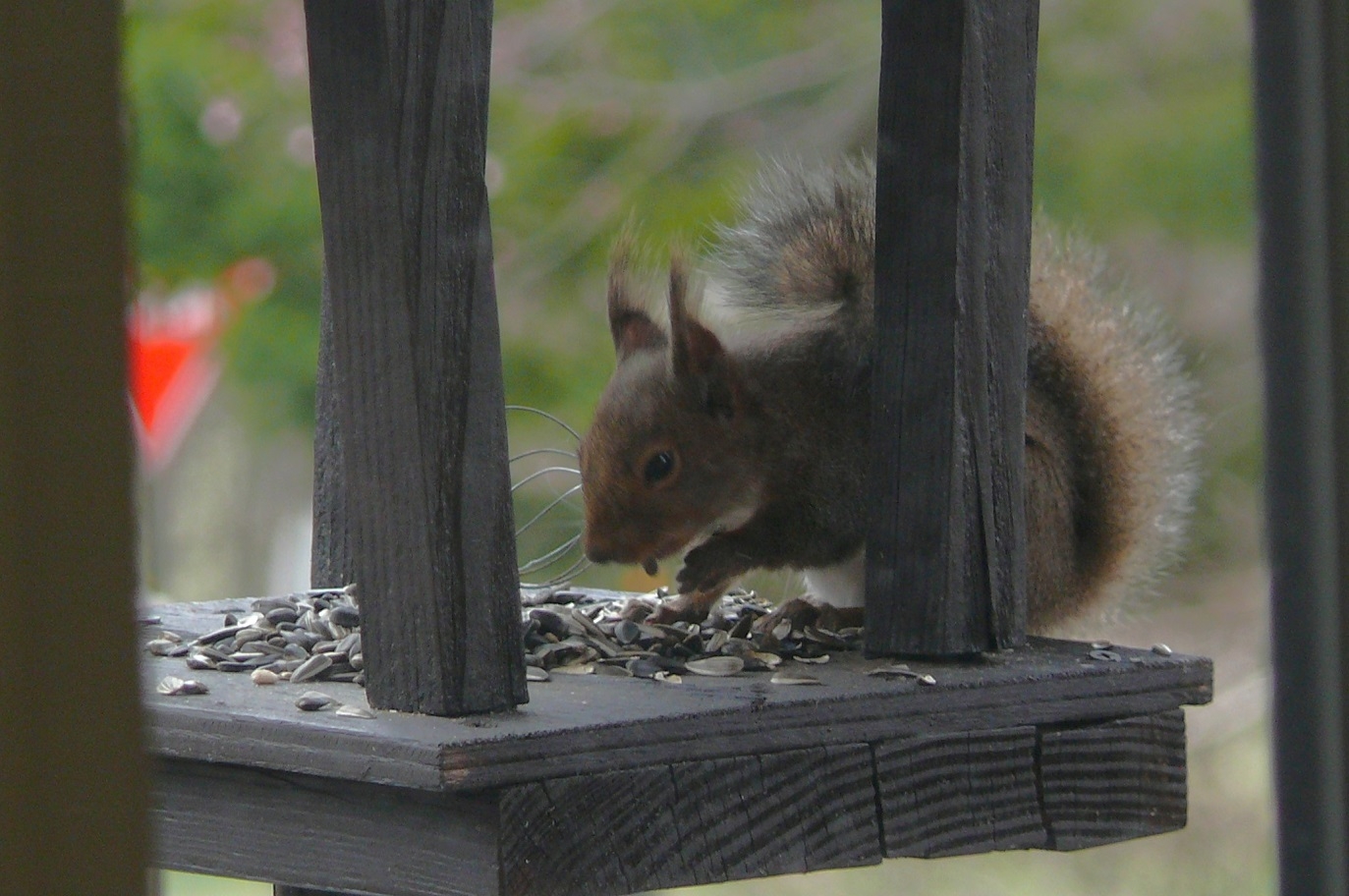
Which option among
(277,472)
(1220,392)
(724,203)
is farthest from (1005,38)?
(277,472)

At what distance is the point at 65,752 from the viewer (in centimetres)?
48

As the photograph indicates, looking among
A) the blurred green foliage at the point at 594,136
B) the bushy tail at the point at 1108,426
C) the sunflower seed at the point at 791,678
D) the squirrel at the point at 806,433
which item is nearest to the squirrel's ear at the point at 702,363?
the squirrel at the point at 806,433

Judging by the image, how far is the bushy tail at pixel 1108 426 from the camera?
201cm

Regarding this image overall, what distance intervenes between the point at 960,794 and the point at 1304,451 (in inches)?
19.3

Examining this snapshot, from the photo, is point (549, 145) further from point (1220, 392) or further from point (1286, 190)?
point (1286, 190)

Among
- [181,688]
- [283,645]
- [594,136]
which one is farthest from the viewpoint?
[594,136]

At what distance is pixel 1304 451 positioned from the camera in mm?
1628

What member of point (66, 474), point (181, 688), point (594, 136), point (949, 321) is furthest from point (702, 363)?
point (594, 136)

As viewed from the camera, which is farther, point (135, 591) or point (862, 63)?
point (862, 63)

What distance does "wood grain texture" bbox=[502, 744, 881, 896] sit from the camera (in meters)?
1.24

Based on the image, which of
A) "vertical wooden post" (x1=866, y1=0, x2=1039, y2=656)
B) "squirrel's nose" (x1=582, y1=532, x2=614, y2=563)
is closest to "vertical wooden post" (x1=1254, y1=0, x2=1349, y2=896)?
"vertical wooden post" (x1=866, y1=0, x2=1039, y2=656)

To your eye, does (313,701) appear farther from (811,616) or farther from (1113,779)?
(1113,779)

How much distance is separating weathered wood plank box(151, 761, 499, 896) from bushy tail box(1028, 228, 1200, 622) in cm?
94

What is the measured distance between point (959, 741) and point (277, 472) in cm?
534
